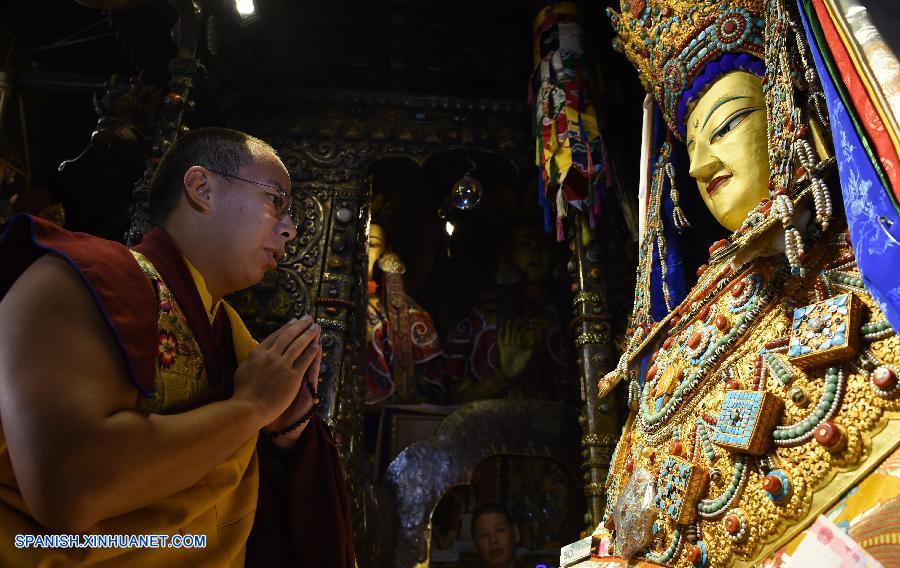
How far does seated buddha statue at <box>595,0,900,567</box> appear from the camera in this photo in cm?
121

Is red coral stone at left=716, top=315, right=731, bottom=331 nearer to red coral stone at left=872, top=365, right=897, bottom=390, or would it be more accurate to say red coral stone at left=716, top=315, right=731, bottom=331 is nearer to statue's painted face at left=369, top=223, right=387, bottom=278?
red coral stone at left=872, top=365, right=897, bottom=390

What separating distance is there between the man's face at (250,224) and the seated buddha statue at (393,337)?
2.69 meters

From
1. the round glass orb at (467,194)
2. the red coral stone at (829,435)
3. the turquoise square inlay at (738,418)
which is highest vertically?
the round glass orb at (467,194)

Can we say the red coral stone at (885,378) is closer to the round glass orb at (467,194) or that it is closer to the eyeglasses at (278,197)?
the eyeglasses at (278,197)

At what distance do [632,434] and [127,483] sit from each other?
5.14 ft

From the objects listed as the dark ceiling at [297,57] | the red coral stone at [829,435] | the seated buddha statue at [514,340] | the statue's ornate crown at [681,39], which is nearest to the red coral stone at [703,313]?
the red coral stone at [829,435]

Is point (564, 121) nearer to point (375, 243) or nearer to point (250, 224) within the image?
point (375, 243)

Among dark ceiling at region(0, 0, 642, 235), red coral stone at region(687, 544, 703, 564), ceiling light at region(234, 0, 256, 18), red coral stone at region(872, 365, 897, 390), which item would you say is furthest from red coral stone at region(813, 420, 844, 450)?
ceiling light at region(234, 0, 256, 18)

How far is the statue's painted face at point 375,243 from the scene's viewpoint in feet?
14.6

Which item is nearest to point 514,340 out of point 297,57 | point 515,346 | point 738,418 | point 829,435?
point 515,346

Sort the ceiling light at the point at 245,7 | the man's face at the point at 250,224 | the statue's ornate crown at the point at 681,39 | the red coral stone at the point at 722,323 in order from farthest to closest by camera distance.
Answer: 1. the ceiling light at the point at 245,7
2. the statue's ornate crown at the point at 681,39
3. the red coral stone at the point at 722,323
4. the man's face at the point at 250,224

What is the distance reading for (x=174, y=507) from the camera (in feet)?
3.14

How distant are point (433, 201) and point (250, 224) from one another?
136 inches

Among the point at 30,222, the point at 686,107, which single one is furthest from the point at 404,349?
the point at 30,222
